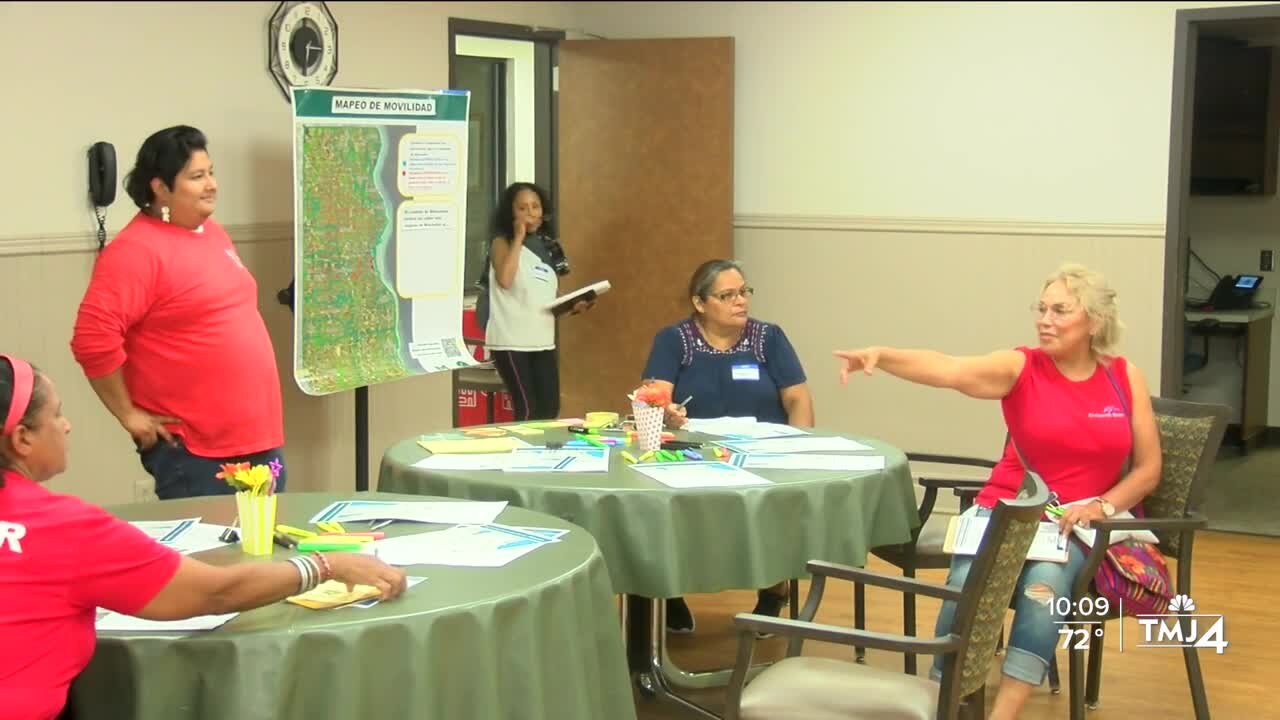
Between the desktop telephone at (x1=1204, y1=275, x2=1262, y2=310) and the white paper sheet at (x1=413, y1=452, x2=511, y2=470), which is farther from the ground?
the desktop telephone at (x1=1204, y1=275, x2=1262, y2=310)

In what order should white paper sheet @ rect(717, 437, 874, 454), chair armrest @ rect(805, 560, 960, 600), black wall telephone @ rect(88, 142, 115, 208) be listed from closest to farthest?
chair armrest @ rect(805, 560, 960, 600) → white paper sheet @ rect(717, 437, 874, 454) → black wall telephone @ rect(88, 142, 115, 208)

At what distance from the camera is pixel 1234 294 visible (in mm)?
8758

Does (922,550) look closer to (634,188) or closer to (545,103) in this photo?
(634,188)

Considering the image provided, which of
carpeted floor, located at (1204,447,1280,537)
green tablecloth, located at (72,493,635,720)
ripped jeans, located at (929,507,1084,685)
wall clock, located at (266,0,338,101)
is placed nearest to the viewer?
green tablecloth, located at (72,493,635,720)

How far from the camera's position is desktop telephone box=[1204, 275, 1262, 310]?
28.7ft

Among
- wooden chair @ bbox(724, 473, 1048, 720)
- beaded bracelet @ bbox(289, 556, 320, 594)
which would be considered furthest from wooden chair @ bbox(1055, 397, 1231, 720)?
beaded bracelet @ bbox(289, 556, 320, 594)

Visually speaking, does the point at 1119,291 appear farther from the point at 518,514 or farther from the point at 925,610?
the point at 518,514

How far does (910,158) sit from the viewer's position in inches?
278

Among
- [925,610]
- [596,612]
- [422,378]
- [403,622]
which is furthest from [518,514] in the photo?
[422,378]

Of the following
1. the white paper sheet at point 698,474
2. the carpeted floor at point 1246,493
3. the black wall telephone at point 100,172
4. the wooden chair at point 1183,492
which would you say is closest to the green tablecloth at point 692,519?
the white paper sheet at point 698,474

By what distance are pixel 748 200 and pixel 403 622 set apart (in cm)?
525

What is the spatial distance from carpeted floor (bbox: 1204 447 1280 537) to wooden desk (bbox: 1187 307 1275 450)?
0.19 m

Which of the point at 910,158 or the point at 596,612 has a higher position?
the point at 910,158

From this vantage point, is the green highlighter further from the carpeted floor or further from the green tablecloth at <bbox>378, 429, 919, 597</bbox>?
the carpeted floor
